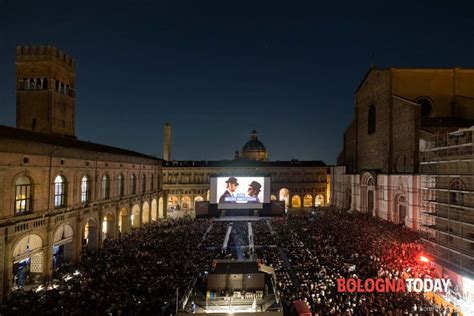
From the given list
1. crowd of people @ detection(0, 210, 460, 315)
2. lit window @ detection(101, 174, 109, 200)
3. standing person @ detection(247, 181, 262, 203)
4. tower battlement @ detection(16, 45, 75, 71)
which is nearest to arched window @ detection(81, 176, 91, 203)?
lit window @ detection(101, 174, 109, 200)

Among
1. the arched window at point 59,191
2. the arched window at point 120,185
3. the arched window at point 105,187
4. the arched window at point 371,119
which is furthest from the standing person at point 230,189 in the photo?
the arched window at point 59,191

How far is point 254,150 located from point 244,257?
6229 cm

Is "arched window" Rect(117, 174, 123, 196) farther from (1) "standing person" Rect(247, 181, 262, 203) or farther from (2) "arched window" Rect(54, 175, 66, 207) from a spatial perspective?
(1) "standing person" Rect(247, 181, 262, 203)

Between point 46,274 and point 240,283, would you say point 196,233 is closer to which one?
point 46,274

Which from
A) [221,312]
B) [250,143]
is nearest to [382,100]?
[221,312]

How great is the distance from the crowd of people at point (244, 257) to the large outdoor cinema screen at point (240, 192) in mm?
13357

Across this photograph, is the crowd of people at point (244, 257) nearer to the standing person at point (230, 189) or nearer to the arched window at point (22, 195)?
the arched window at point (22, 195)

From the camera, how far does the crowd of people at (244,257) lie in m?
16.8

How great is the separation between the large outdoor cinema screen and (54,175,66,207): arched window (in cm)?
2820

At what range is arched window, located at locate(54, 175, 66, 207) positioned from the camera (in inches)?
1006

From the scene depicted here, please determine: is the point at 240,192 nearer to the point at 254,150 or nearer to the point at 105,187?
the point at 105,187

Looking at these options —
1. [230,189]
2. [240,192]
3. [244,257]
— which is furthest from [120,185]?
[240,192]

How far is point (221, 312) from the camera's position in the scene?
51.7 feet

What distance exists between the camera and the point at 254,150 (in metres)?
88.9
